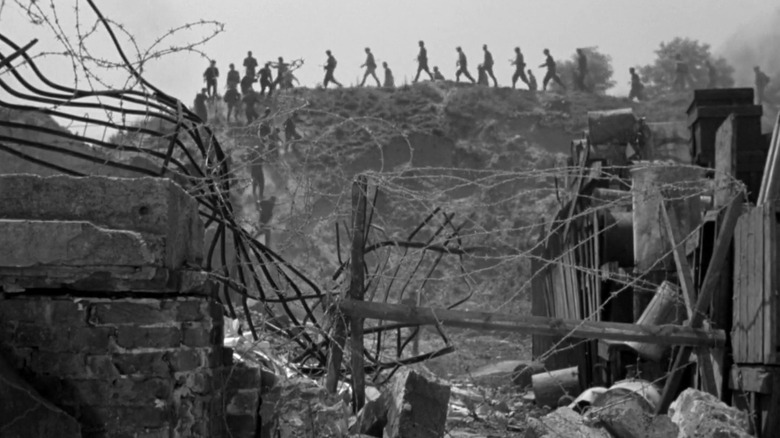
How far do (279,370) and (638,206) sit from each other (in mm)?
5357

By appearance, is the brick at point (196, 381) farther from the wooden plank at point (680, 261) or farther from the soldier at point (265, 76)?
the wooden plank at point (680, 261)

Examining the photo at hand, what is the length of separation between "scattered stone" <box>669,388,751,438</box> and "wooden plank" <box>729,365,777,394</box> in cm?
26

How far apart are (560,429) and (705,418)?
0.83 metres

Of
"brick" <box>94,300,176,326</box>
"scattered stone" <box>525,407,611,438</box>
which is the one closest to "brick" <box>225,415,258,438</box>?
"brick" <box>94,300,176,326</box>

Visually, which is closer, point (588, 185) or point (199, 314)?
point (199, 314)

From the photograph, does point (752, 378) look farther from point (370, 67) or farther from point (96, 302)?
point (370, 67)

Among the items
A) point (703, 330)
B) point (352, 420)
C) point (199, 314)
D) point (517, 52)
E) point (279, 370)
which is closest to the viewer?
point (199, 314)

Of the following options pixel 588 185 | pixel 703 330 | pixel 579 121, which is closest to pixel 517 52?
pixel 579 121

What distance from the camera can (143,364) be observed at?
3.02m

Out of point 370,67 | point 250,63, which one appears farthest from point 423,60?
point 250,63

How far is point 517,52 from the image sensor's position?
4944 cm

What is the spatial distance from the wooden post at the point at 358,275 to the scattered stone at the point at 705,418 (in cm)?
188

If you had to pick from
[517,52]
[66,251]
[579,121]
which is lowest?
[66,251]

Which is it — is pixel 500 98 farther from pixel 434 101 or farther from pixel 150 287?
pixel 150 287
